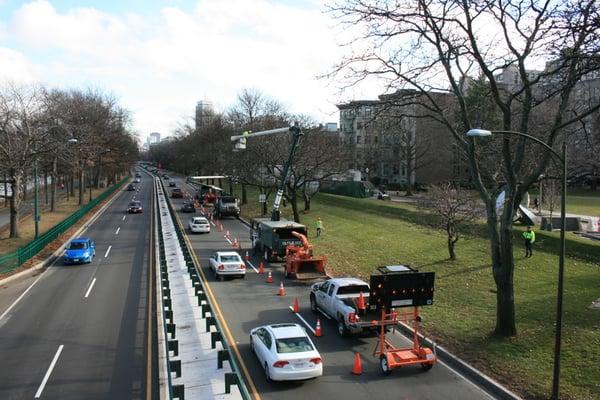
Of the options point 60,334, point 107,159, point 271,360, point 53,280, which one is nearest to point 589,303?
point 271,360

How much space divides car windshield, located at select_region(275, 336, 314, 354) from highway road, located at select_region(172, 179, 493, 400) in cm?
89

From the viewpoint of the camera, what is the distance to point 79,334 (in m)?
17.8

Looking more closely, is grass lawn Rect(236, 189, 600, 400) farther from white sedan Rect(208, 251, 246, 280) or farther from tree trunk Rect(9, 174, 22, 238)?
tree trunk Rect(9, 174, 22, 238)

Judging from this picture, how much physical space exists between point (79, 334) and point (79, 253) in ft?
48.2

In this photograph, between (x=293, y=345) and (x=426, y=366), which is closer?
(x=293, y=345)

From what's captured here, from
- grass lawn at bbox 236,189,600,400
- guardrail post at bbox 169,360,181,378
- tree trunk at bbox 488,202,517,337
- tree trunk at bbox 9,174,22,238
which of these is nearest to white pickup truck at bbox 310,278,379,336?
grass lawn at bbox 236,189,600,400

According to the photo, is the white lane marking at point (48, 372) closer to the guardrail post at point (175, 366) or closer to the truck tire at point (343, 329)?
the guardrail post at point (175, 366)

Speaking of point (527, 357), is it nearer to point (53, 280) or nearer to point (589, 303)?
point (589, 303)

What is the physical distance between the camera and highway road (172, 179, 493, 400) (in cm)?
1298

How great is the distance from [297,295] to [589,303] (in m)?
11.8

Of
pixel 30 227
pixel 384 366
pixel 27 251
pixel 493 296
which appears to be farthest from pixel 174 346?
pixel 30 227

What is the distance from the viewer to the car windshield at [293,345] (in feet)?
44.0

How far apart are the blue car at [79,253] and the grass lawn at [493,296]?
1427 cm

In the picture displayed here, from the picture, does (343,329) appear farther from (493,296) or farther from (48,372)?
(48,372)
